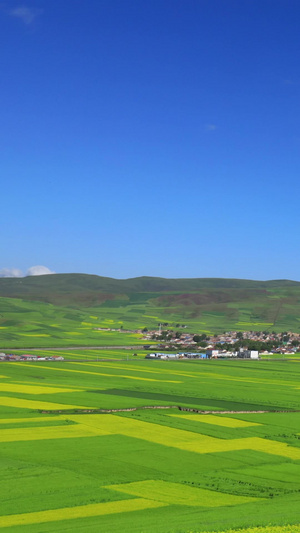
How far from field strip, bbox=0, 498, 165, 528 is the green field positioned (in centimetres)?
5

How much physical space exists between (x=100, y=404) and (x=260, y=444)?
74.2 ft

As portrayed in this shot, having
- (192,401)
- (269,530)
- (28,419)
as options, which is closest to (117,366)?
(192,401)

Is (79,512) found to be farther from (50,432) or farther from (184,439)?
(184,439)

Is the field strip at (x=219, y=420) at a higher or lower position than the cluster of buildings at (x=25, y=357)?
lower

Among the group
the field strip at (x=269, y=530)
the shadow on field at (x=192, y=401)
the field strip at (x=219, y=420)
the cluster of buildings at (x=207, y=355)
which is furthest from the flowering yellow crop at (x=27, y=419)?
the cluster of buildings at (x=207, y=355)

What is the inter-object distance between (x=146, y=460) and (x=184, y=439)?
8543mm

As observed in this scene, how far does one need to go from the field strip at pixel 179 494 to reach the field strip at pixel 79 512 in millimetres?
1024

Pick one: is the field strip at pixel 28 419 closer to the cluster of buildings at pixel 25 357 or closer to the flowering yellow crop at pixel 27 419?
the flowering yellow crop at pixel 27 419

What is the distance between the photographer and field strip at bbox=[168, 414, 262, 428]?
60412mm

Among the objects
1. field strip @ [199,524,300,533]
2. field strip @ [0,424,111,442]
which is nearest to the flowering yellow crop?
field strip @ [0,424,111,442]

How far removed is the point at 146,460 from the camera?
44594 mm

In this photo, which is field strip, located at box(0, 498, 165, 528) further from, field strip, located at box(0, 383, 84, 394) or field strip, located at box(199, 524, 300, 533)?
field strip, located at box(0, 383, 84, 394)

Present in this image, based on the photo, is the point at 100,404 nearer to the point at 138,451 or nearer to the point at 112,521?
the point at 138,451

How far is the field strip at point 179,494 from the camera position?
3572 centimetres
